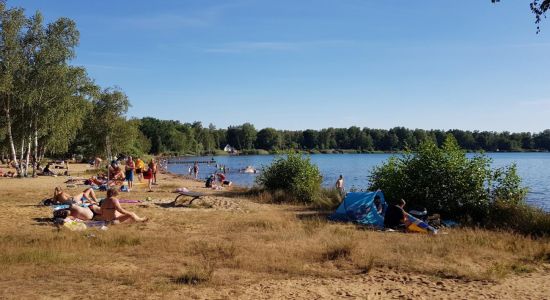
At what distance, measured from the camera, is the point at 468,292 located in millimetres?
6496

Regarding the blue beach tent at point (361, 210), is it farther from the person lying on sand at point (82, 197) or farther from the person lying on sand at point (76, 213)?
the person lying on sand at point (82, 197)

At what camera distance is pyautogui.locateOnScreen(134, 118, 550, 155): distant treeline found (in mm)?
125688

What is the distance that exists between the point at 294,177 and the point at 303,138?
144 m

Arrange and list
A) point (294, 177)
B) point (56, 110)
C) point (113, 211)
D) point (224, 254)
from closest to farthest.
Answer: point (224, 254)
point (113, 211)
point (294, 177)
point (56, 110)

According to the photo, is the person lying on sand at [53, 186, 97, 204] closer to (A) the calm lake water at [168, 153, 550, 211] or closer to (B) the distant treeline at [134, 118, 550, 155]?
(A) the calm lake water at [168, 153, 550, 211]

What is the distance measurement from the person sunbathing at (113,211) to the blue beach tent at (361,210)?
236 inches

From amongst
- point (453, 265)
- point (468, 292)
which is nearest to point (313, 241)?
point (453, 265)

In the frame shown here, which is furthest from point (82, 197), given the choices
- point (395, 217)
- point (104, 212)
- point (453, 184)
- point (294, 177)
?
point (453, 184)

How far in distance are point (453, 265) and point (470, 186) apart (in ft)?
24.0

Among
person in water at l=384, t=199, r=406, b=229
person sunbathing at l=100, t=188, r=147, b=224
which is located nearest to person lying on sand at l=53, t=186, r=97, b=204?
person sunbathing at l=100, t=188, r=147, b=224

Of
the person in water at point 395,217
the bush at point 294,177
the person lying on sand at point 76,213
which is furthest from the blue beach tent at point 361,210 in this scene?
the person lying on sand at point 76,213

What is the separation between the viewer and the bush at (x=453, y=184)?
1436 centimetres

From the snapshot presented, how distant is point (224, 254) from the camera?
8289 millimetres

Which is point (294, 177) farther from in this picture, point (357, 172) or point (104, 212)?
point (357, 172)
